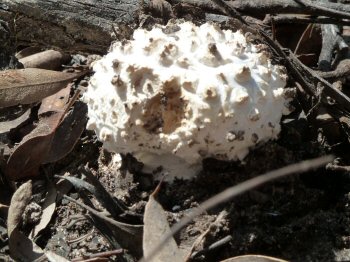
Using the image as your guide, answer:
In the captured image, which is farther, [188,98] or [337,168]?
[337,168]

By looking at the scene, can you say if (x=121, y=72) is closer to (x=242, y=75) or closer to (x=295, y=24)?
(x=242, y=75)

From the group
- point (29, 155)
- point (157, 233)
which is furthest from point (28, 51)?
point (157, 233)

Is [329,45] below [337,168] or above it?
above

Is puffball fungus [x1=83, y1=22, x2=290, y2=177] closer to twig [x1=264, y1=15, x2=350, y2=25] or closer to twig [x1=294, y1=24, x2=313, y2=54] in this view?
twig [x1=264, y1=15, x2=350, y2=25]

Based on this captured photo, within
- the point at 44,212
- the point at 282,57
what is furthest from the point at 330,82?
the point at 44,212

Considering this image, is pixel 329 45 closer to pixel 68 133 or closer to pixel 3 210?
pixel 68 133

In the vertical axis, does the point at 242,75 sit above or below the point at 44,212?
above

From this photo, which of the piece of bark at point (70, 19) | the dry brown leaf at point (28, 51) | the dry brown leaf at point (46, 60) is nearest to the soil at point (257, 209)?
the piece of bark at point (70, 19)
